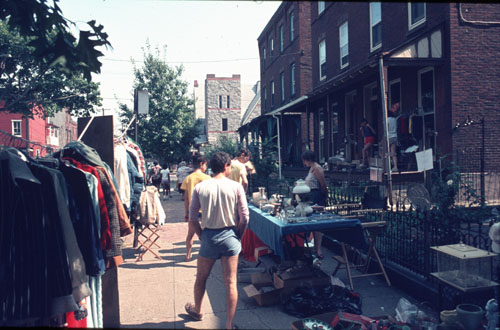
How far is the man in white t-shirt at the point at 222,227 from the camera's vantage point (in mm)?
4480

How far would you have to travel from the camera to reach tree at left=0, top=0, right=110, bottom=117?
4.12m

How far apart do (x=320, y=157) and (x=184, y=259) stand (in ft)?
43.7

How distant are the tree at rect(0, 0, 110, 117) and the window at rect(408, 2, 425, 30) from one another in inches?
381

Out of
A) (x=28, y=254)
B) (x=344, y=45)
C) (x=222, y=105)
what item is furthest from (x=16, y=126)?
(x=28, y=254)

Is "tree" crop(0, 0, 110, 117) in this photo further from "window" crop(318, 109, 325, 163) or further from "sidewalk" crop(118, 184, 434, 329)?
"window" crop(318, 109, 325, 163)

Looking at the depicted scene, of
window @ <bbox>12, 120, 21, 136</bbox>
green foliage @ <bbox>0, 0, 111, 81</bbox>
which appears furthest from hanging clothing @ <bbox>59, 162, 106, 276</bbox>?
window @ <bbox>12, 120, 21, 136</bbox>

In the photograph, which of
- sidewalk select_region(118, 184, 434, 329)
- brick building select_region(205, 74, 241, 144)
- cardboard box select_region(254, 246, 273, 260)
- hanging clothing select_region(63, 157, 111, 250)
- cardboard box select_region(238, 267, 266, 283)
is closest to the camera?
hanging clothing select_region(63, 157, 111, 250)

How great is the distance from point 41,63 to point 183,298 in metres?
6.16

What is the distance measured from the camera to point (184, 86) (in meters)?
28.1

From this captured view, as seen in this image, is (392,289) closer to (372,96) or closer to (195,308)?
(195,308)

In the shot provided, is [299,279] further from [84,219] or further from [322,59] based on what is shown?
[322,59]

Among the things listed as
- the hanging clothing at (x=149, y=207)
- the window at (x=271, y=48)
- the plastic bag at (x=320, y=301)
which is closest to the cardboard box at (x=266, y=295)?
the plastic bag at (x=320, y=301)

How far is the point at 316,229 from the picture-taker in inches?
206

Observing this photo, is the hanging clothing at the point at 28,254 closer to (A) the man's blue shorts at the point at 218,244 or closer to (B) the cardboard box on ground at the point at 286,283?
(A) the man's blue shorts at the point at 218,244
